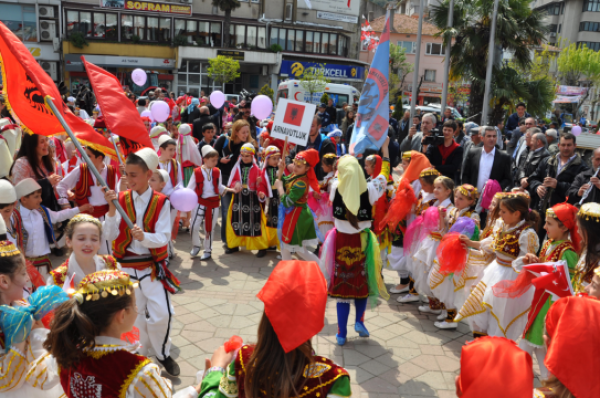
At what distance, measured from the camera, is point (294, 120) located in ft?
24.3

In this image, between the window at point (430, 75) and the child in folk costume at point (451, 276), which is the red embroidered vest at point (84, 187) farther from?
the window at point (430, 75)

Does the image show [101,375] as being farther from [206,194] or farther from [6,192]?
[206,194]

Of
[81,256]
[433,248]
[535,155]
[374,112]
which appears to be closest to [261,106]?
[374,112]

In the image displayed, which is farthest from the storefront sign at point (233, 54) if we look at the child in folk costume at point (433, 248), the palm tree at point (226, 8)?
the child in folk costume at point (433, 248)

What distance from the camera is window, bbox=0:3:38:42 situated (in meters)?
33.3

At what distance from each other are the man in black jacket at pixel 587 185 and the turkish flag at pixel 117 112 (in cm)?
539

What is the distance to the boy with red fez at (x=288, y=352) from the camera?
2.00 meters

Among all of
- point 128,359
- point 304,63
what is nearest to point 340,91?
point 304,63

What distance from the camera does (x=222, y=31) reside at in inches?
1624

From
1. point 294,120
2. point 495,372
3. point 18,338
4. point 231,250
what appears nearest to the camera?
point 495,372

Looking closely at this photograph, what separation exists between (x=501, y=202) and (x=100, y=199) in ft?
15.0

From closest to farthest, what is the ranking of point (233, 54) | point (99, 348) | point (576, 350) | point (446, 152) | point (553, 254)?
1. point (576, 350)
2. point (99, 348)
3. point (553, 254)
4. point (446, 152)
5. point (233, 54)

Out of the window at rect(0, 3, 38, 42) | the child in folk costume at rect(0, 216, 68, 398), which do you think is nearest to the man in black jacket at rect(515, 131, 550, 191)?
the child in folk costume at rect(0, 216, 68, 398)

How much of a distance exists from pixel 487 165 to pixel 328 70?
3864 cm
